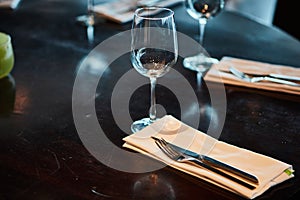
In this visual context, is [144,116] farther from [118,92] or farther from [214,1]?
[214,1]

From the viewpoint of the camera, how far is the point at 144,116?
3.36ft

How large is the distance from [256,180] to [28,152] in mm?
430

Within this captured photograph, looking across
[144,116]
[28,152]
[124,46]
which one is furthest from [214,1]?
[28,152]

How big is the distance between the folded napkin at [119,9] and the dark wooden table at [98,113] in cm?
3

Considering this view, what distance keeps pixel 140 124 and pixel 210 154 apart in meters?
0.18

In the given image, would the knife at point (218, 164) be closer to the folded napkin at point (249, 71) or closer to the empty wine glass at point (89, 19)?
the folded napkin at point (249, 71)

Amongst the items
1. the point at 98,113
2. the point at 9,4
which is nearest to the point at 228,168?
the point at 98,113

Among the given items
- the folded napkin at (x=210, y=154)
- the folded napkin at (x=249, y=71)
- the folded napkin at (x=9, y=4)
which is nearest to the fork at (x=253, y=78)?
the folded napkin at (x=249, y=71)

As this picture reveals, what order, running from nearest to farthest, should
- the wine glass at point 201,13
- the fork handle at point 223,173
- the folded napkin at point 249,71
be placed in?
the fork handle at point 223,173 < the folded napkin at point 249,71 < the wine glass at point 201,13

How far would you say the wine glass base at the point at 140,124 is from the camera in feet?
3.19

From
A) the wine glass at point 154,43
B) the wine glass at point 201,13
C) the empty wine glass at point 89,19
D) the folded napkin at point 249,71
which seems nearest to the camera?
the wine glass at point 154,43

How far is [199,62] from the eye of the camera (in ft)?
4.18

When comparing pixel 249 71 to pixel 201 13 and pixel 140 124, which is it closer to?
pixel 201 13

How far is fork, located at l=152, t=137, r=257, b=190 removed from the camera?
794 millimetres
